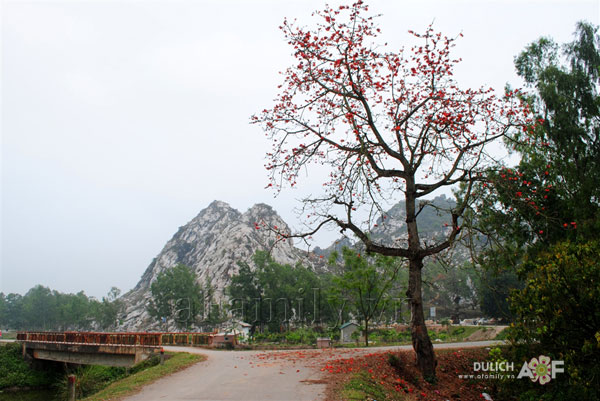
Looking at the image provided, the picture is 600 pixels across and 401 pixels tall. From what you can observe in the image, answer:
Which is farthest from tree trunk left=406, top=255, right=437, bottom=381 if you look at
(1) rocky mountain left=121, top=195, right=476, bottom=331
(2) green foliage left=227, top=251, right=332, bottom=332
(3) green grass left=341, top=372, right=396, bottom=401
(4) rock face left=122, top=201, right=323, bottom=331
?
(1) rocky mountain left=121, top=195, right=476, bottom=331

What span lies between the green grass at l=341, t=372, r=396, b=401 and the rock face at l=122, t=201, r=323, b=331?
6351cm

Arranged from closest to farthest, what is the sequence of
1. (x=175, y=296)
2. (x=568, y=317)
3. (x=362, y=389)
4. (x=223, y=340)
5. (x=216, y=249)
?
(x=568, y=317)
(x=362, y=389)
(x=223, y=340)
(x=175, y=296)
(x=216, y=249)

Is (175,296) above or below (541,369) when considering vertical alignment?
below

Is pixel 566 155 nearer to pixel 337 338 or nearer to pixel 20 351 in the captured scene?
pixel 337 338

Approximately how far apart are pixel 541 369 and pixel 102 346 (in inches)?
1004

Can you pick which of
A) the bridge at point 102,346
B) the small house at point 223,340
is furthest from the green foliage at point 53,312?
the small house at point 223,340

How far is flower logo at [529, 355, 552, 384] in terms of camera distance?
889 centimetres

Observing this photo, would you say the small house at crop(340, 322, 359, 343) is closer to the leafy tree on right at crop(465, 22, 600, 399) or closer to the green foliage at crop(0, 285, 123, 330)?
the leafy tree on right at crop(465, 22, 600, 399)

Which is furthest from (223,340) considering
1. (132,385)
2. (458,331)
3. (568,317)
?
(458,331)

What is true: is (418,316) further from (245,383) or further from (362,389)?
(245,383)

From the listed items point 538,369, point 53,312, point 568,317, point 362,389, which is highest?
point 568,317

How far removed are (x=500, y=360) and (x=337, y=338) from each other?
29.4m

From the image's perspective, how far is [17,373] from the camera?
34.0m

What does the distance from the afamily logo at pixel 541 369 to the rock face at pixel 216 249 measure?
2561 inches
